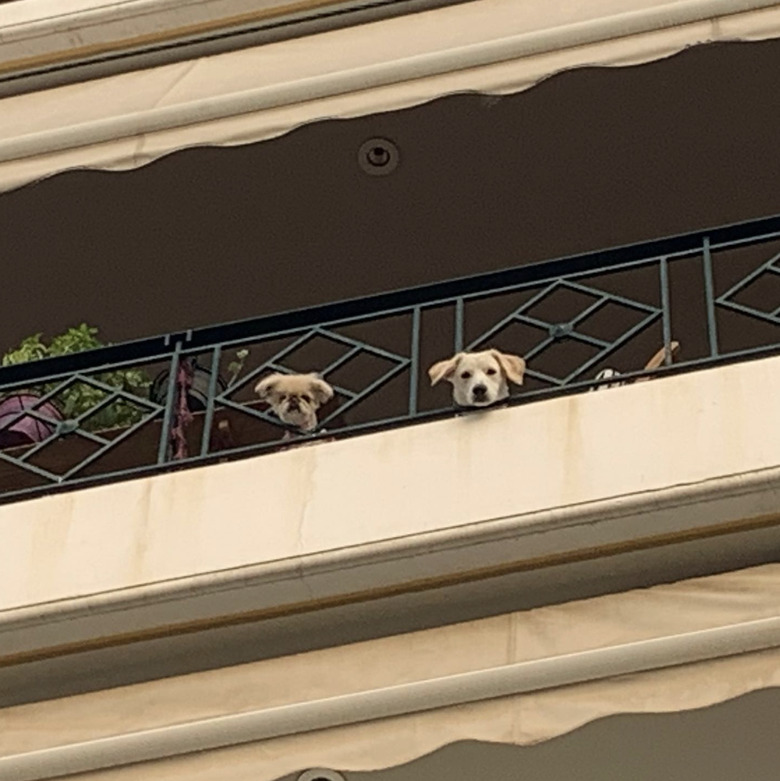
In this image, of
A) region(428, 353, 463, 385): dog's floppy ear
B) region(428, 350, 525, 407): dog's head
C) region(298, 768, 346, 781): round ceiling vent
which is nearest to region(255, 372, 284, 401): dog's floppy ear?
region(428, 353, 463, 385): dog's floppy ear

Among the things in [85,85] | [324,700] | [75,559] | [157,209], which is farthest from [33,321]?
[324,700]

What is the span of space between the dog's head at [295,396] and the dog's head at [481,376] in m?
0.87

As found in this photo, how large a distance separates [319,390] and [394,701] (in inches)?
88.5

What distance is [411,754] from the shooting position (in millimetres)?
8453

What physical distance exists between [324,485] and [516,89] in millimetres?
2397

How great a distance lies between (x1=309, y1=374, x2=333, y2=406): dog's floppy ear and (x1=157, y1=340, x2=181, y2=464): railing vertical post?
0.52m

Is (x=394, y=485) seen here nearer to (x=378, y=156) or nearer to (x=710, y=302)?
(x=710, y=302)

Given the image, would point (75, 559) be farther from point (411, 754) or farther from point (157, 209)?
point (157, 209)

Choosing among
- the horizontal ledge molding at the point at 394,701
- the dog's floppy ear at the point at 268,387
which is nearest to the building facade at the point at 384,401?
the horizontal ledge molding at the point at 394,701

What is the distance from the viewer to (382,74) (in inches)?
450

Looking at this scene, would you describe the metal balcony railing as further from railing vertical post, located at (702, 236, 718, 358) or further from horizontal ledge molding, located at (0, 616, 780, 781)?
horizontal ledge molding, located at (0, 616, 780, 781)

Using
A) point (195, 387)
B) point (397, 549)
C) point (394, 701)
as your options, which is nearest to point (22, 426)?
point (195, 387)

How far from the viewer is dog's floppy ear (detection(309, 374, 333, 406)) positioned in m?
10.5

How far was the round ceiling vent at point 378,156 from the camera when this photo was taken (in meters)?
13.2
